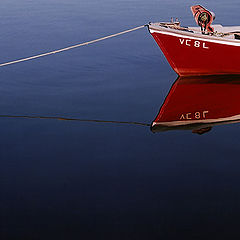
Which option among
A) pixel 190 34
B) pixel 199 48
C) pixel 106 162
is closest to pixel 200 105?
pixel 199 48

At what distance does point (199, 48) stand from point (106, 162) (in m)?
7.60

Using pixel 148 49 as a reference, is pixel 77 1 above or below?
above

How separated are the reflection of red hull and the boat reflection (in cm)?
36

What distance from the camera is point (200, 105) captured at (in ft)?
45.7

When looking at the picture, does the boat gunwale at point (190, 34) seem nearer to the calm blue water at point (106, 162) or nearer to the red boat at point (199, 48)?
the red boat at point (199, 48)

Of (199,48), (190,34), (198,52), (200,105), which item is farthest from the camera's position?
(198,52)

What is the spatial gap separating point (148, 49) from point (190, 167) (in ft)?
42.2

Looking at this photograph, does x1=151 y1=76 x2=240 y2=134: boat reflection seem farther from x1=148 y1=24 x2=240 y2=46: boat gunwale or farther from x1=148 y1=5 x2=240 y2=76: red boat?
x1=148 y1=24 x2=240 y2=46: boat gunwale

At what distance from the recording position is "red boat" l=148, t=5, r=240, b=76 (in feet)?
52.0

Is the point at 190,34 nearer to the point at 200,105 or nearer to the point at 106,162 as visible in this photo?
the point at 200,105

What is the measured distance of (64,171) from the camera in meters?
9.80

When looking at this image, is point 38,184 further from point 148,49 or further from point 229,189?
point 148,49

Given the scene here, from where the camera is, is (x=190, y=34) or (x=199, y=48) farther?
(x=199, y=48)

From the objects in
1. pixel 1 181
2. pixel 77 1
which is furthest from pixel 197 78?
pixel 77 1
